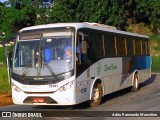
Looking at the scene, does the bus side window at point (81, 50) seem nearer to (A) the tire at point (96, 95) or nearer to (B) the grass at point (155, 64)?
(A) the tire at point (96, 95)

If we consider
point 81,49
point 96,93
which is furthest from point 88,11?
point 81,49

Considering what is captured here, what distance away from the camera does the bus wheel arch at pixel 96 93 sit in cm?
1541

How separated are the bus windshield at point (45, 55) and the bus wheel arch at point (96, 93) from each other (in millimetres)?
1968

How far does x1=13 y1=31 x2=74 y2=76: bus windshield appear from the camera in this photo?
45.2 feet

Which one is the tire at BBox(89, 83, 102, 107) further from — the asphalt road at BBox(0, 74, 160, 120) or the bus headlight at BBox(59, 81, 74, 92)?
the bus headlight at BBox(59, 81, 74, 92)

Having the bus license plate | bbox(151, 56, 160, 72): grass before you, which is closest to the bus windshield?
the bus license plate

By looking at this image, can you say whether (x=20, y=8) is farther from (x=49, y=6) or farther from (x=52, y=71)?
(x=52, y=71)

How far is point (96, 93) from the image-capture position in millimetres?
15711

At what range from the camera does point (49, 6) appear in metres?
46.4

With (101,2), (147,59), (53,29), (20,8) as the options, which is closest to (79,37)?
(53,29)

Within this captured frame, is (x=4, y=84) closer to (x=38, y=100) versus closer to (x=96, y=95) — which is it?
(x=96, y=95)

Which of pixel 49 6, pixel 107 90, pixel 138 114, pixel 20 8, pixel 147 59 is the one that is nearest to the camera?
pixel 138 114

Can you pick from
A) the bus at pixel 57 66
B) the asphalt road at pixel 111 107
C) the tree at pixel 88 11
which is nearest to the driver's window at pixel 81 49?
the bus at pixel 57 66

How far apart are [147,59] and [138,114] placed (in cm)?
1349
